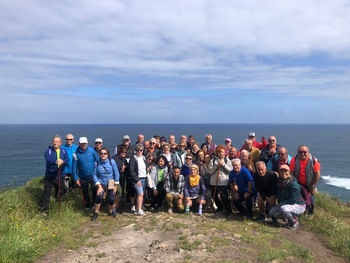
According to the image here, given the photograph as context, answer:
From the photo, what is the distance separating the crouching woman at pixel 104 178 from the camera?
8.66m

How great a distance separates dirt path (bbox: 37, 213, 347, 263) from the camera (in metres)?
6.18

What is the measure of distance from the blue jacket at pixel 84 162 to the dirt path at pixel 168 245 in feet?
5.02

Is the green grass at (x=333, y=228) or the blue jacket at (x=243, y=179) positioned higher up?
the blue jacket at (x=243, y=179)

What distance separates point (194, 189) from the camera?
9398mm

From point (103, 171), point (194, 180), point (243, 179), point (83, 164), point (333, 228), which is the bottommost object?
point (333, 228)

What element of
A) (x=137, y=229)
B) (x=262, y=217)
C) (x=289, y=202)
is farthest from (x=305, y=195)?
(x=137, y=229)

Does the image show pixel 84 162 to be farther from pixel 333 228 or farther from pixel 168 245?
pixel 333 228

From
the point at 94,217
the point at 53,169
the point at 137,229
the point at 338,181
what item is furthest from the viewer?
the point at 338,181

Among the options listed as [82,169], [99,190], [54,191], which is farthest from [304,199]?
[54,191]

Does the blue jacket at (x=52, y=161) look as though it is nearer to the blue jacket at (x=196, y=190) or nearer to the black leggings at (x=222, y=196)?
the blue jacket at (x=196, y=190)

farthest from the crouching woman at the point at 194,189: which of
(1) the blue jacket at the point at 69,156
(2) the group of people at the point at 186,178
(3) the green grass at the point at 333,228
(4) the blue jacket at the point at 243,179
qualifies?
(1) the blue jacket at the point at 69,156

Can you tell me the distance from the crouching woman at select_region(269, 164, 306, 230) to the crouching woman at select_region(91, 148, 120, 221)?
446 centimetres

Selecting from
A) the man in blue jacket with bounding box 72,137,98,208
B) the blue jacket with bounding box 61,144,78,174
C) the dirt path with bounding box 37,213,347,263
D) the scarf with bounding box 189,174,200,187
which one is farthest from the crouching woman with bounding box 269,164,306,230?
the blue jacket with bounding box 61,144,78,174

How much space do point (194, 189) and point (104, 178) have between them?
271 cm
